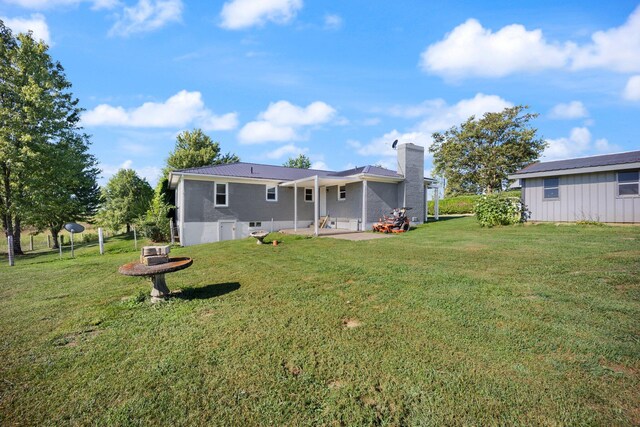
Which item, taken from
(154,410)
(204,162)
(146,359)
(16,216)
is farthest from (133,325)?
(204,162)

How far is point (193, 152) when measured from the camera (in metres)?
34.8

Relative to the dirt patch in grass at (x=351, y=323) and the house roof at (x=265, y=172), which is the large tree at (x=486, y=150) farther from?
the dirt patch in grass at (x=351, y=323)

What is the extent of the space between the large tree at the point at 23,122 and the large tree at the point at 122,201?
7.06m

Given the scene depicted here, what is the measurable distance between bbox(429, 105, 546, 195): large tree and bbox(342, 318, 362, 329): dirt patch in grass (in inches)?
1284

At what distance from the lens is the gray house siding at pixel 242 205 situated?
14930 mm

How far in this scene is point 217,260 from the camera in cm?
873

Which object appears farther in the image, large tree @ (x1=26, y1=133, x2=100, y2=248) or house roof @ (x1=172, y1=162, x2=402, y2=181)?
large tree @ (x1=26, y1=133, x2=100, y2=248)

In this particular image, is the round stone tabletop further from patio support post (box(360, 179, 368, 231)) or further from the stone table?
patio support post (box(360, 179, 368, 231))

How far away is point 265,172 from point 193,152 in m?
20.9

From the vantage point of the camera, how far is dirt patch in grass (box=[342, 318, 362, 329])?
3878mm

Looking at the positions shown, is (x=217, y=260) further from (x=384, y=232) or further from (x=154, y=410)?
(x=384, y=232)

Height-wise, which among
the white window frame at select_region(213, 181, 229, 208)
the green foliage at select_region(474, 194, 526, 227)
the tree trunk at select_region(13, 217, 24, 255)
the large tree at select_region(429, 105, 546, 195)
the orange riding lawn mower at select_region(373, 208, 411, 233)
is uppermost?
the large tree at select_region(429, 105, 546, 195)

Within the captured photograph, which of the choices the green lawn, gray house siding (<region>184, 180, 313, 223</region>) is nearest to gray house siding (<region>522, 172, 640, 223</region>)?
the green lawn

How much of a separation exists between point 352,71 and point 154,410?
13.0 metres
